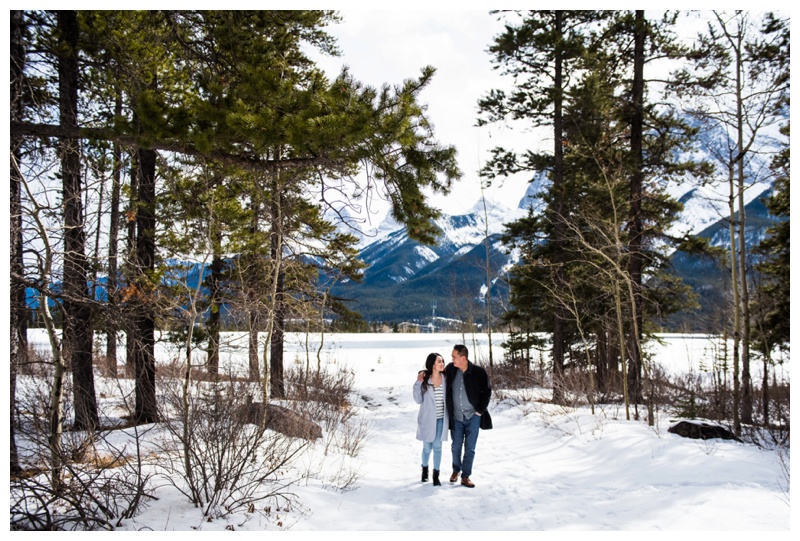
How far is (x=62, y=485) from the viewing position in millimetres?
3977

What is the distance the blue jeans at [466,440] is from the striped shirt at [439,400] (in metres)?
0.25

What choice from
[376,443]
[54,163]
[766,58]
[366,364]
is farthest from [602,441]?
[366,364]

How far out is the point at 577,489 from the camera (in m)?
6.29

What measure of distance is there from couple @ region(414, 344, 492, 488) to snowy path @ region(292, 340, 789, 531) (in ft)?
1.28

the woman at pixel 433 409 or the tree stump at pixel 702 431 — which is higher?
the woman at pixel 433 409

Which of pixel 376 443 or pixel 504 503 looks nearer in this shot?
pixel 504 503

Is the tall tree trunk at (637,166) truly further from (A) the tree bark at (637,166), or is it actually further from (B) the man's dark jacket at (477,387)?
(B) the man's dark jacket at (477,387)

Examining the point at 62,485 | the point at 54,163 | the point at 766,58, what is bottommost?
the point at 62,485

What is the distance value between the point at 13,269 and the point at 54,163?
50.5 inches

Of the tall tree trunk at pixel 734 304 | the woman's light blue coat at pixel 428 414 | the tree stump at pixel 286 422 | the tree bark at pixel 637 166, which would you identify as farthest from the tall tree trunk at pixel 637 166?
the tree stump at pixel 286 422

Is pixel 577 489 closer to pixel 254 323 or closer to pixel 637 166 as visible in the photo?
pixel 254 323

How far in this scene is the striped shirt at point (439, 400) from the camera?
245 inches

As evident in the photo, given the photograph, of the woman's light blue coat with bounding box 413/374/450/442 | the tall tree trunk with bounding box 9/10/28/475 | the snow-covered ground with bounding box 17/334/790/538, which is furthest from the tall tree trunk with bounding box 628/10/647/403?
the tall tree trunk with bounding box 9/10/28/475

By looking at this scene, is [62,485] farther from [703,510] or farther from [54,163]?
[703,510]
